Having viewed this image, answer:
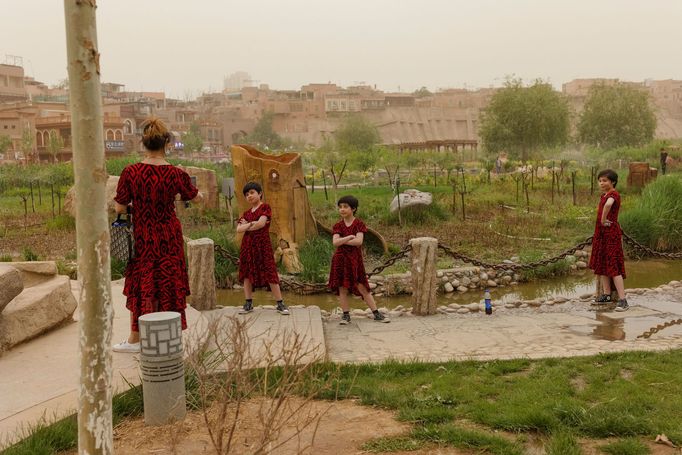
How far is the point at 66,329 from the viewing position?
5.47 m

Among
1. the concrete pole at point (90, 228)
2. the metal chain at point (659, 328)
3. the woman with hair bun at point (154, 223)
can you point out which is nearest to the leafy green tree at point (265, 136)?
the metal chain at point (659, 328)

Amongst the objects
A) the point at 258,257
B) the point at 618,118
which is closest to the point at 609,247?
the point at 258,257

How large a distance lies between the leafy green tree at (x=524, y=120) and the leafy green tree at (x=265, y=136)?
39135 mm

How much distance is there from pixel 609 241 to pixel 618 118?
39099 mm

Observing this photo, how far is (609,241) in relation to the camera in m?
6.84

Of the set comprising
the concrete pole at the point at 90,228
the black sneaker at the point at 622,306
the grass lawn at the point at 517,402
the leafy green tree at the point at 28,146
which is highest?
the leafy green tree at the point at 28,146

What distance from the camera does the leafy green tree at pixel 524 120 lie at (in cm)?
3859

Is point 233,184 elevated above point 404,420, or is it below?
above

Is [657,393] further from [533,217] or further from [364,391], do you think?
[533,217]

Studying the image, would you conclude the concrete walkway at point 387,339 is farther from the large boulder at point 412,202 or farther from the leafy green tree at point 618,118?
the leafy green tree at point 618,118

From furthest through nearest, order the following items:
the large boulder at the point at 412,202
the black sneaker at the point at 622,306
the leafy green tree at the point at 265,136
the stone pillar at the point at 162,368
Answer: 1. the leafy green tree at the point at 265,136
2. the large boulder at the point at 412,202
3. the black sneaker at the point at 622,306
4. the stone pillar at the point at 162,368

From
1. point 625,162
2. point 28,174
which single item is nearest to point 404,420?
point 28,174

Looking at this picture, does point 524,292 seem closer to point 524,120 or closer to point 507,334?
point 507,334

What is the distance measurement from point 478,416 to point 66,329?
345 centimetres
